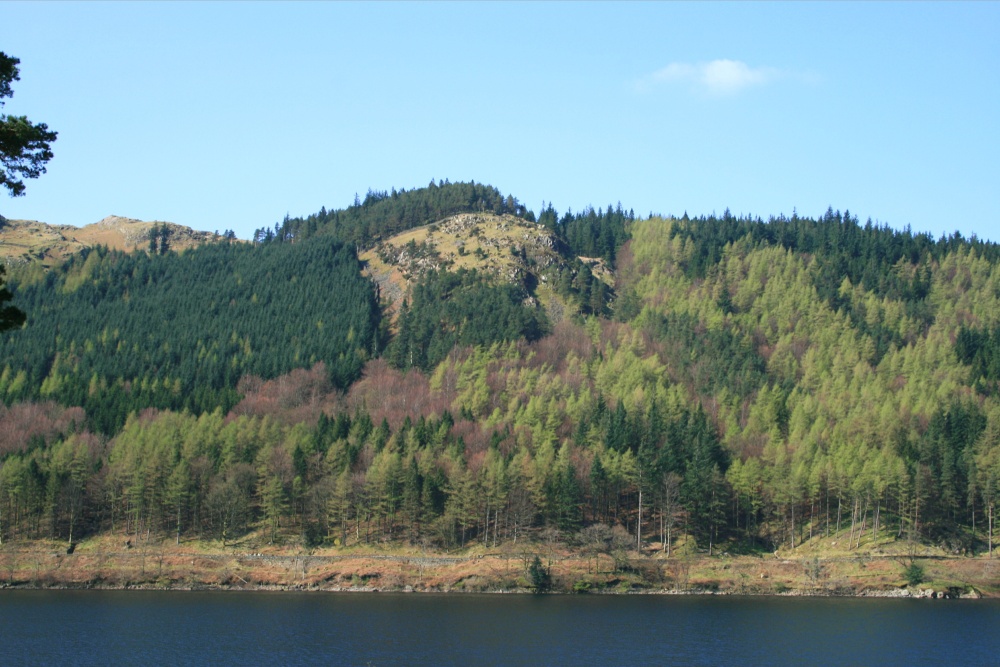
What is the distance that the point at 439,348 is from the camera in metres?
179

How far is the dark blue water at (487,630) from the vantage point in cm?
6794

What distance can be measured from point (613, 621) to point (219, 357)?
380ft

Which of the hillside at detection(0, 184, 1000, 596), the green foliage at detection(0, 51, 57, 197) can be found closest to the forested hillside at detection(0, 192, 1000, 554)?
the hillside at detection(0, 184, 1000, 596)

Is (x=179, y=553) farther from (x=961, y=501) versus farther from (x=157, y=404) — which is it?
(x=961, y=501)

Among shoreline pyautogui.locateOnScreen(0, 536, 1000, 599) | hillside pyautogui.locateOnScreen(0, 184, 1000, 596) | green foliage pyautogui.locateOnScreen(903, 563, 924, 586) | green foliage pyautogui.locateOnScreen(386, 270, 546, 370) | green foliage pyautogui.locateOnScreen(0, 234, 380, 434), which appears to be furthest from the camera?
green foliage pyautogui.locateOnScreen(386, 270, 546, 370)

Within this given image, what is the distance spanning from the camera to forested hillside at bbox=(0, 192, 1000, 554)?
123 meters

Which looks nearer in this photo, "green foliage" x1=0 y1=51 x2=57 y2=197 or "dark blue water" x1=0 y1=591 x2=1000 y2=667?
"green foliage" x1=0 y1=51 x2=57 y2=197

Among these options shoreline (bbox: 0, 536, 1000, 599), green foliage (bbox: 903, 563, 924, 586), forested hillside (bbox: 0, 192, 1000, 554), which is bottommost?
shoreline (bbox: 0, 536, 1000, 599)

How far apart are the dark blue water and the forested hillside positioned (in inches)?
824

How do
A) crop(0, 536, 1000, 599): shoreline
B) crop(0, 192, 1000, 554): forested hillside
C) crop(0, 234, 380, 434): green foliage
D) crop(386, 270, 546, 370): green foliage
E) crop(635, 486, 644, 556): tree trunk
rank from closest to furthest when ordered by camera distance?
crop(0, 536, 1000, 599): shoreline, crop(635, 486, 644, 556): tree trunk, crop(0, 192, 1000, 554): forested hillside, crop(0, 234, 380, 434): green foliage, crop(386, 270, 546, 370): green foliage

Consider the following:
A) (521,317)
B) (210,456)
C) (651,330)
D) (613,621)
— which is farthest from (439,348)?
(613,621)

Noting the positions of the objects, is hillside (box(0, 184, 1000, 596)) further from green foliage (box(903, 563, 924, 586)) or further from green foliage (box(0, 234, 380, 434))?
green foliage (box(903, 563, 924, 586))

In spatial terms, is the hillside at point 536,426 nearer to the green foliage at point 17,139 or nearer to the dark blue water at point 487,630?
the dark blue water at point 487,630

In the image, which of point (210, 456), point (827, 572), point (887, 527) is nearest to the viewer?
point (827, 572)
